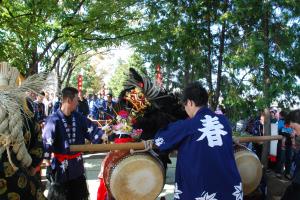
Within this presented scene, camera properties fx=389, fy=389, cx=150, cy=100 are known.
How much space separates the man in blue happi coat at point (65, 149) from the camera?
4297mm

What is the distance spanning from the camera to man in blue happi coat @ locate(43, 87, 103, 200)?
4297 millimetres

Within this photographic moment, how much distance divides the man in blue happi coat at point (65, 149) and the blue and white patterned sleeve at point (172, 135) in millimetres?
1374

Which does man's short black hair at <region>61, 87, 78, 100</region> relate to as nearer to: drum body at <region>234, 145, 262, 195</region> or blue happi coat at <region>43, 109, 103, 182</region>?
blue happi coat at <region>43, 109, 103, 182</region>

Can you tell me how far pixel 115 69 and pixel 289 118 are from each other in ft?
122

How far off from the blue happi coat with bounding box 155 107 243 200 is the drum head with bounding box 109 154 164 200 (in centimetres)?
30

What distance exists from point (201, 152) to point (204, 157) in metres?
0.05

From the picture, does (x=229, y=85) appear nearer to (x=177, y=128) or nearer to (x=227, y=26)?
(x=227, y=26)

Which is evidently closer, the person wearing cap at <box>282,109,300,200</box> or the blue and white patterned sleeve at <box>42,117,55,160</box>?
the person wearing cap at <box>282,109,300,200</box>

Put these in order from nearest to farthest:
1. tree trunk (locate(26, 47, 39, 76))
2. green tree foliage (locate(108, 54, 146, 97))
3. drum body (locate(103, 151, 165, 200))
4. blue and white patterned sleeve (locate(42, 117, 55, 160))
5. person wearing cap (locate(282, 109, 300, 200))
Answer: drum body (locate(103, 151, 165, 200)), person wearing cap (locate(282, 109, 300, 200)), blue and white patterned sleeve (locate(42, 117, 55, 160)), green tree foliage (locate(108, 54, 146, 97)), tree trunk (locate(26, 47, 39, 76))

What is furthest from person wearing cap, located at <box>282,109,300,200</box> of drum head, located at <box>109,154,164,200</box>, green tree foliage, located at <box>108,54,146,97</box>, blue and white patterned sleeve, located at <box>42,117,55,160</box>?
blue and white patterned sleeve, located at <box>42,117,55,160</box>

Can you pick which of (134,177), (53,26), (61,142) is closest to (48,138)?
(61,142)

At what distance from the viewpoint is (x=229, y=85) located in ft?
21.4

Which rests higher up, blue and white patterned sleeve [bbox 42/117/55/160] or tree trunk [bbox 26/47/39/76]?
tree trunk [bbox 26/47/39/76]

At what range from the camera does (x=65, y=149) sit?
4.32 m
